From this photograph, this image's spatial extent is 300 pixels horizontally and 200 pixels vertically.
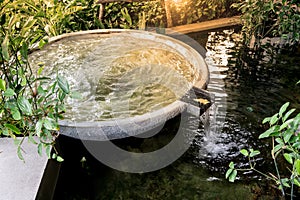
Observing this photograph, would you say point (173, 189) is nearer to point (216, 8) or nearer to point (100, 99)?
point (100, 99)

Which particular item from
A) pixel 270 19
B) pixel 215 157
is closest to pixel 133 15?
pixel 270 19

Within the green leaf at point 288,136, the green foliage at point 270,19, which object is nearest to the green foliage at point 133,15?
the green foliage at point 270,19

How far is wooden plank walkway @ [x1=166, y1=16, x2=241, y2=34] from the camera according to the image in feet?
17.2

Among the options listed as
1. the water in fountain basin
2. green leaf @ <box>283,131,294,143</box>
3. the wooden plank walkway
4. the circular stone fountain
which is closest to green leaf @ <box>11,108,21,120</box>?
the circular stone fountain

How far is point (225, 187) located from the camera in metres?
2.24

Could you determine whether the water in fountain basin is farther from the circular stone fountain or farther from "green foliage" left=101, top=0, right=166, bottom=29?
"green foliage" left=101, top=0, right=166, bottom=29

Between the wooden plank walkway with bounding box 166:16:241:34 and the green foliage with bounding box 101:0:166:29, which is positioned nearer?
the green foliage with bounding box 101:0:166:29

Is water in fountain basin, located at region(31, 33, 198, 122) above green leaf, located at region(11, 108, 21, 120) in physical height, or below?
below

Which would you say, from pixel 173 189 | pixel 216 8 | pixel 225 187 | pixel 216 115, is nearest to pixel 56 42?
pixel 216 115

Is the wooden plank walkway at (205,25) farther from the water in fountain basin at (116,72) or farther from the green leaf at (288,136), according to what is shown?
the green leaf at (288,136)

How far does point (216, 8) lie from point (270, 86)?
2.80m

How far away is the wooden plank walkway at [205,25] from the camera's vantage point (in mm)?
5232

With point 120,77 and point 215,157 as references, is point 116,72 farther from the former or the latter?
point 215,157

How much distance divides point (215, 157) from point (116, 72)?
138 centimetres
